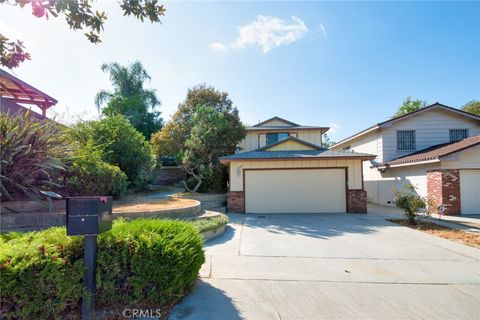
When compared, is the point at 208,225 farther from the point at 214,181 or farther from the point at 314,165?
the point at 214,181

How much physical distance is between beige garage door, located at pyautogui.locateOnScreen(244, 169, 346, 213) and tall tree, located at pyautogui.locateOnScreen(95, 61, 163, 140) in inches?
767

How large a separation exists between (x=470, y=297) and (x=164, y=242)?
432 centimetres

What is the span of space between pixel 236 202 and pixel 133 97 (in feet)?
72.3

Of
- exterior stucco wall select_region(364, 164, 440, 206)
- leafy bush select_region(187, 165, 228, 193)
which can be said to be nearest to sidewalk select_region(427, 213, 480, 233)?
exterior stucco wall select_region(364, 164, 440, 206)

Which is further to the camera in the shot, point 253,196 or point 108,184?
point 253,196

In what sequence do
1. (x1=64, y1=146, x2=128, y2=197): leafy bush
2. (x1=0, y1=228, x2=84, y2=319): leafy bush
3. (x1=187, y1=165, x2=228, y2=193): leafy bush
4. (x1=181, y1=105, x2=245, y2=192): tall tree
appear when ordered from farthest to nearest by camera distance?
(x1=187, y1=165, x2=228, y2=193): leafy bush < (x1=181, y1=105, x2=245, y2=192): tall tree < (x1=64, y1=146, x2=128, y2=197): leafy bush < (x1=0, y1=228, x2=84, y2=319): leafy bush

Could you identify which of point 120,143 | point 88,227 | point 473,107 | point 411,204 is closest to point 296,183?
point 411,204

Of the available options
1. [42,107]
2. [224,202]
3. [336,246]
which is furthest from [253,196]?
[42,107]

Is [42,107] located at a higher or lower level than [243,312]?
higher

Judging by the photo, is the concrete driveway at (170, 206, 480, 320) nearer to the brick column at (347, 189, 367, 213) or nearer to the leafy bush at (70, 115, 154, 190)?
the brick column at (347, 189, 367, 213)

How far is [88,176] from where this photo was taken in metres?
7.57

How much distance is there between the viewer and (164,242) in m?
3.03

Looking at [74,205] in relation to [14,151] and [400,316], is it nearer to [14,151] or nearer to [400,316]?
[400,316]

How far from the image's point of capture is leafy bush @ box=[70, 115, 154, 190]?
11188 mm
